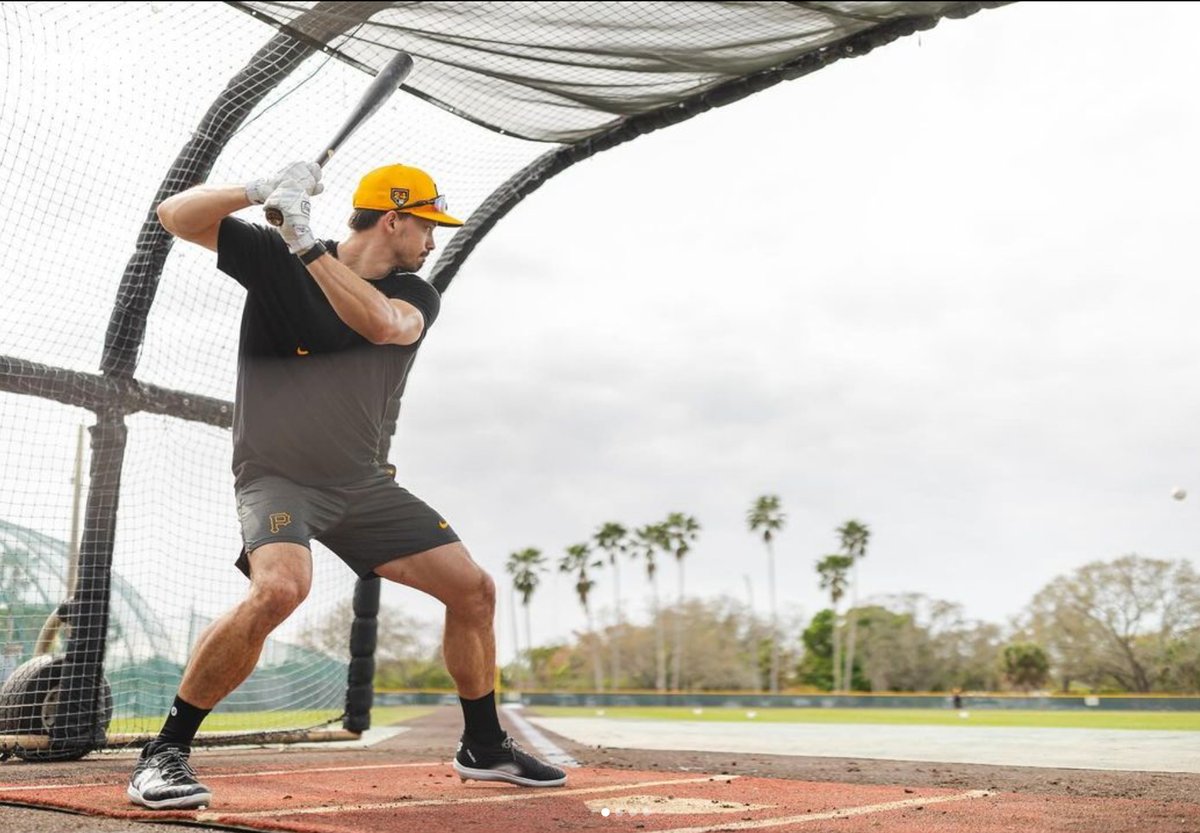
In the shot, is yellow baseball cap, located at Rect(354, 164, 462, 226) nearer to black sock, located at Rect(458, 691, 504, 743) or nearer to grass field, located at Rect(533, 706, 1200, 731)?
black sock, located at Rect(458, 691, 504, 743)

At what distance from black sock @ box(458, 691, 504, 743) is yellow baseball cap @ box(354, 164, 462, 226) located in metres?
1.77

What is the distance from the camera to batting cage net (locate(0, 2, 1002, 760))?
200 inches

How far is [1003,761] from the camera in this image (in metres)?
6.20

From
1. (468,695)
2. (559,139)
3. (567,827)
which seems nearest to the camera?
(567,827)

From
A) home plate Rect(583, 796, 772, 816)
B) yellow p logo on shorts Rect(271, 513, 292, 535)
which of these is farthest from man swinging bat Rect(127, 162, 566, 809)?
home plate Rect(583, 796, 772, 816)

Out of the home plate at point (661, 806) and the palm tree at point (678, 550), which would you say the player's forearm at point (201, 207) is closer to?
the home plate at point (661, 806)

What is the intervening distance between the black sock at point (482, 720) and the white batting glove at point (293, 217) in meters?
1.80

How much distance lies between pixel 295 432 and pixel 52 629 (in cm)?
315

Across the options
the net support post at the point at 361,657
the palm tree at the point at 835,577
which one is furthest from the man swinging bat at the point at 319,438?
the palm tree at the point at 835,577

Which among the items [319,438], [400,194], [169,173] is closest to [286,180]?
[400,194]

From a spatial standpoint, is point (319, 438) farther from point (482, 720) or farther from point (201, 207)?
point (482, 720)

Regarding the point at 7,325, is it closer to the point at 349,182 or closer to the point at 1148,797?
the point at 349,182

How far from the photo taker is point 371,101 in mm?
4238

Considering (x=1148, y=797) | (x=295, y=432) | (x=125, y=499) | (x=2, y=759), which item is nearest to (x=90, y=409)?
(x=125, y=499)
